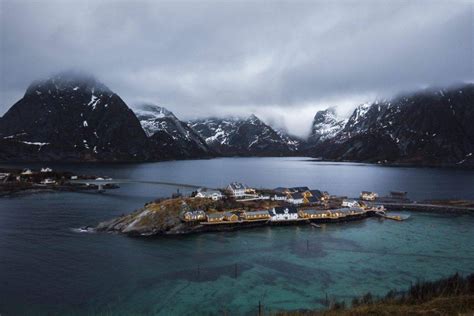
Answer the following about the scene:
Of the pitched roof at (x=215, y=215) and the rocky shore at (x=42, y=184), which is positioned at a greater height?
the rocky shore at (x=42, y=184)

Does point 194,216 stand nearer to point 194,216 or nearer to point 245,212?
point 194,216

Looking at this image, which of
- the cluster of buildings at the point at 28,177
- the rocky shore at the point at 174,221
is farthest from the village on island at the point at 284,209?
the cluster of buildings at the point at 28,177

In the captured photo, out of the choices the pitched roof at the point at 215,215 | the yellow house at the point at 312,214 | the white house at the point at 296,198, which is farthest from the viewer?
the white house at the point at 296,198

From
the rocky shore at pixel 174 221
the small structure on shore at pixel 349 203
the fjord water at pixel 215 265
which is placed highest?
the small structure on shore at pixel 349 203

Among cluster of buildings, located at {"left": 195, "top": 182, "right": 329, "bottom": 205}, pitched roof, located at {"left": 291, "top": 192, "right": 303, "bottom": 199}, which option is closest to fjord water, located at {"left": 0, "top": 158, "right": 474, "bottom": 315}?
cluster of buildings, located at {"left": 195, "top": 182, "right": 329, "bottom": 205}

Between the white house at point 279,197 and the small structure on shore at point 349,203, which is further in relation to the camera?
the white house at point 279,197

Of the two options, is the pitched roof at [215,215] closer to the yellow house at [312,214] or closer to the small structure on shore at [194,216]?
the small structure on shore at [194,216]

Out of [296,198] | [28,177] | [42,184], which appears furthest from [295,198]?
[28,177]

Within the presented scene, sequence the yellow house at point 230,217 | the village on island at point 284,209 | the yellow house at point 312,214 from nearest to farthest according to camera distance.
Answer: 1. the yellow house at point 230,217
2. the village on island at point 284,209
3. the yellow house at point 312,214
